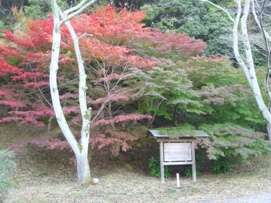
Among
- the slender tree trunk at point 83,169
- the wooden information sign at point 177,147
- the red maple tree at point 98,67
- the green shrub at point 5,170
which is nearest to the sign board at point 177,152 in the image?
the wooden information sign at point 177,147

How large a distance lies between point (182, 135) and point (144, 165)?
1.75m

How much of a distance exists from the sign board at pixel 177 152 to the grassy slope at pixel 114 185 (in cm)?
49

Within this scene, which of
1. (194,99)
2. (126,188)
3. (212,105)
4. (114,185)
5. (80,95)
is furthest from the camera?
(212,105)

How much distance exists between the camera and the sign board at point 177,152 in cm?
890

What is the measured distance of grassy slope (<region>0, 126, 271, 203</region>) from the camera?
298 inches

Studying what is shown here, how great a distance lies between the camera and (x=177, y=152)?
29.3 ft

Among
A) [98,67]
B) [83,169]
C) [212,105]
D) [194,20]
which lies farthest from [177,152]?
[194,20]

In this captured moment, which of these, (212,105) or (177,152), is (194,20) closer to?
(212,105)

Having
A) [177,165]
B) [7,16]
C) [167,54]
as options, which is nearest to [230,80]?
[167,54]

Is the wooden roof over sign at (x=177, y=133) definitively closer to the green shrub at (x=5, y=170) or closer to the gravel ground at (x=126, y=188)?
the gravel ground at (x=126, y=188)

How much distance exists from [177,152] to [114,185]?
4.72 feet

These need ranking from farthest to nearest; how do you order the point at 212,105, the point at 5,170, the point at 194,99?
the point at 212,105, the point at 194,99, the point at 5,170

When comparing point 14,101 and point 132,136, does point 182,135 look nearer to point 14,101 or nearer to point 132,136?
point 132,136

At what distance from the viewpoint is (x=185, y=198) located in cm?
748
